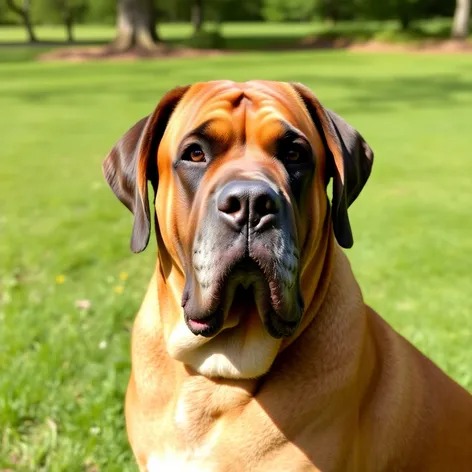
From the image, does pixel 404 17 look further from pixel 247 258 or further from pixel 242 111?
pixel 247 258

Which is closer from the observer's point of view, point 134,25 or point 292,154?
point 292,154

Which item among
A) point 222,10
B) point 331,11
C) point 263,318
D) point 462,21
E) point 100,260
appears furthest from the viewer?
point 222,10

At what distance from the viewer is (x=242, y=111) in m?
2.29

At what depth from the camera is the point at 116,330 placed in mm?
4293

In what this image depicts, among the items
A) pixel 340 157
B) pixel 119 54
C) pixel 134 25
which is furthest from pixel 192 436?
pixel 134 25

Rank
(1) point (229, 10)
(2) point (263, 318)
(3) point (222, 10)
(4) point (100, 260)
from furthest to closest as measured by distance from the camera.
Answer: (1) point (229, 10) → (3) point (222, 10) → (4) point (100, 260) → (2) point (263, 318)

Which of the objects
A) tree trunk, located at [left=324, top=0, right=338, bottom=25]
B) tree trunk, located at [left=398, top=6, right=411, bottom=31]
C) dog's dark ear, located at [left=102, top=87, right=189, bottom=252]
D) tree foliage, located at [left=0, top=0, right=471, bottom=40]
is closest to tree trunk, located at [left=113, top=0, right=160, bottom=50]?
tree foliage, located at [left=0, top=0, right=471, bottom=40]

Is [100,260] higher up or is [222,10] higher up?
[100,260]

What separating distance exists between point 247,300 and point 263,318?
0.45 feet

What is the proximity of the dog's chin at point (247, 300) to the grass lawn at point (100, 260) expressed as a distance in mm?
1323

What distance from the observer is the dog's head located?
2016mm

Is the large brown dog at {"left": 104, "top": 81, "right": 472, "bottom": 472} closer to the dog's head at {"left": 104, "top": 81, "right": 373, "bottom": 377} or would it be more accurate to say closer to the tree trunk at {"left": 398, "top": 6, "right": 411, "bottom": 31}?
the dog's head at {"left": 104, "top": 81, "right": 373, "bottom": 377}

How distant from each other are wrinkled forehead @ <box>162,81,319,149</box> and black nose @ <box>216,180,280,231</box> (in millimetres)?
331

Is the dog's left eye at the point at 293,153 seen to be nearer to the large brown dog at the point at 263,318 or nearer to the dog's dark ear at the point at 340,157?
the large brown dog at the point at 263,318
